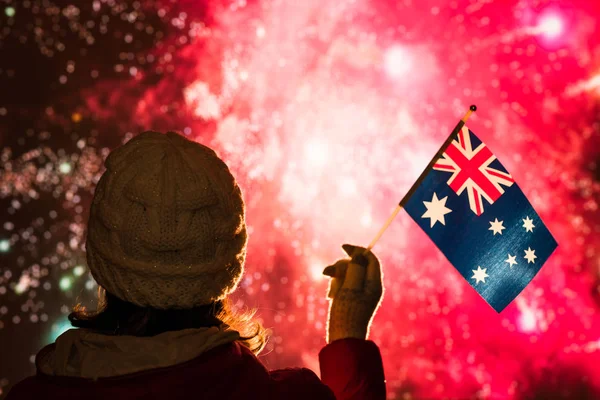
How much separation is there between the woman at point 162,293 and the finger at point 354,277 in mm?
588

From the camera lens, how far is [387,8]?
8016 mm

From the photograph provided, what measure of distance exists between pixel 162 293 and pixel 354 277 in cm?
76

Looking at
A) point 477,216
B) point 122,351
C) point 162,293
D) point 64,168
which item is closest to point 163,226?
point 162,293

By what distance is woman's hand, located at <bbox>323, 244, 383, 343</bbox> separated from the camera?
5.84 ft

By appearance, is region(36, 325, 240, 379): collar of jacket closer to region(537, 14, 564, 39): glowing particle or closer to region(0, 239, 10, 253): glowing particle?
region(0, 239, 10, 253): glowing particle

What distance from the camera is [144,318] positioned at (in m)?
1.32

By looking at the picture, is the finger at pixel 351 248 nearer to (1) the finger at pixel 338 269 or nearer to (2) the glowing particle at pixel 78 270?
(1) the finger at pixel 338 269

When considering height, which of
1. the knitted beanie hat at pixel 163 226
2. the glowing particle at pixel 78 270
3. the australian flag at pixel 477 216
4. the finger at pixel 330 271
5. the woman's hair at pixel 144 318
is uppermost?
the glowing particle at pixel 78 270

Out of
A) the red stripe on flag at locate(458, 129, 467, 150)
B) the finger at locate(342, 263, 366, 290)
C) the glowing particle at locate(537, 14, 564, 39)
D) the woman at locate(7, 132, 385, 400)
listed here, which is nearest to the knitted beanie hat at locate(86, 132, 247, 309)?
the woman at locate(7, 132, 385, 400)

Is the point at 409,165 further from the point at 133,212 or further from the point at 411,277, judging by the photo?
the point at 133,212

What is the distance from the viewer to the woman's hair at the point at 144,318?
1.32 m

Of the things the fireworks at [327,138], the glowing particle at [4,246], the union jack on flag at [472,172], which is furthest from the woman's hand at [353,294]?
the glowing particle at [4,246]

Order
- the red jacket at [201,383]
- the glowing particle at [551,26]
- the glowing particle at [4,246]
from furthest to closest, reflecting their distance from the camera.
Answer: the glowing particle at [551,26], the glowing particle at [4,246], the red jacket at [201,383]

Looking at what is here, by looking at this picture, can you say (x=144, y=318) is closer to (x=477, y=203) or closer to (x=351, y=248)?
(x=351, y=248)
